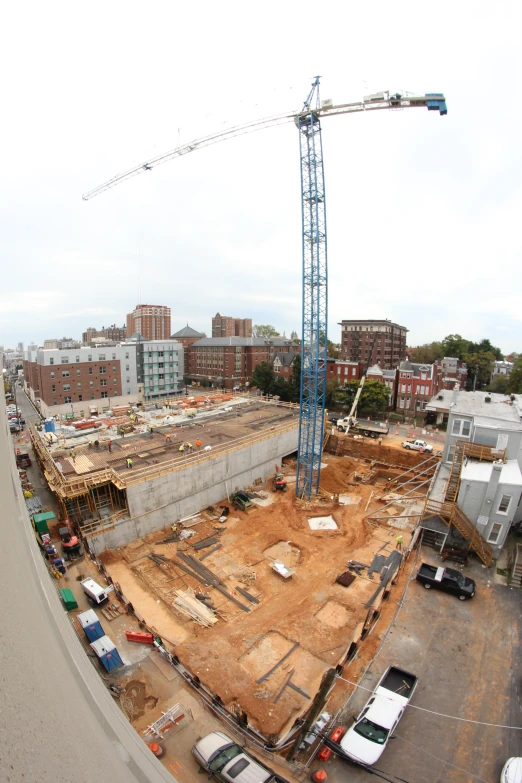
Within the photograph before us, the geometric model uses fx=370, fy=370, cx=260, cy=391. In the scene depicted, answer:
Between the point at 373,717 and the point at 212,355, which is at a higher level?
the point at 212,355

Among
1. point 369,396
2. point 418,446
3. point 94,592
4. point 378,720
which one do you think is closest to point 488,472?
point 378,720

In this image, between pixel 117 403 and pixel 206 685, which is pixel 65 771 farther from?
pixel 117 403

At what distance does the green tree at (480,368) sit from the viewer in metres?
74.1

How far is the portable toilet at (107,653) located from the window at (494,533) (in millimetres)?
19687

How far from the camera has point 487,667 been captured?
14961 millimetres

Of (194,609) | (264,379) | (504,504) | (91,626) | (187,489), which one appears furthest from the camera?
(264,379)

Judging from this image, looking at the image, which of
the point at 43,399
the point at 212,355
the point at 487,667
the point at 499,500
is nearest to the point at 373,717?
the point at 487,667

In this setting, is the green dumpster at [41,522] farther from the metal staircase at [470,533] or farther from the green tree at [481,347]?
the green tree at [481,347]

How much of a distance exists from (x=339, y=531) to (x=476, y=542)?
32.2 ft

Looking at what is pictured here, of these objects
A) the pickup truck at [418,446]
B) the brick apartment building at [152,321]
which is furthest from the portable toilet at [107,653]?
the brick apartment building at [152,321]

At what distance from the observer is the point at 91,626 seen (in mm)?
15203

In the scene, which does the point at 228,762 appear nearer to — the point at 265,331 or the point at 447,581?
the point at 447,581

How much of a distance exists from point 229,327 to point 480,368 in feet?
285

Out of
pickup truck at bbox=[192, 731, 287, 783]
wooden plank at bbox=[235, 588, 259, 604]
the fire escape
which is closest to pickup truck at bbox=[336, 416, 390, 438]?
the fire escape
